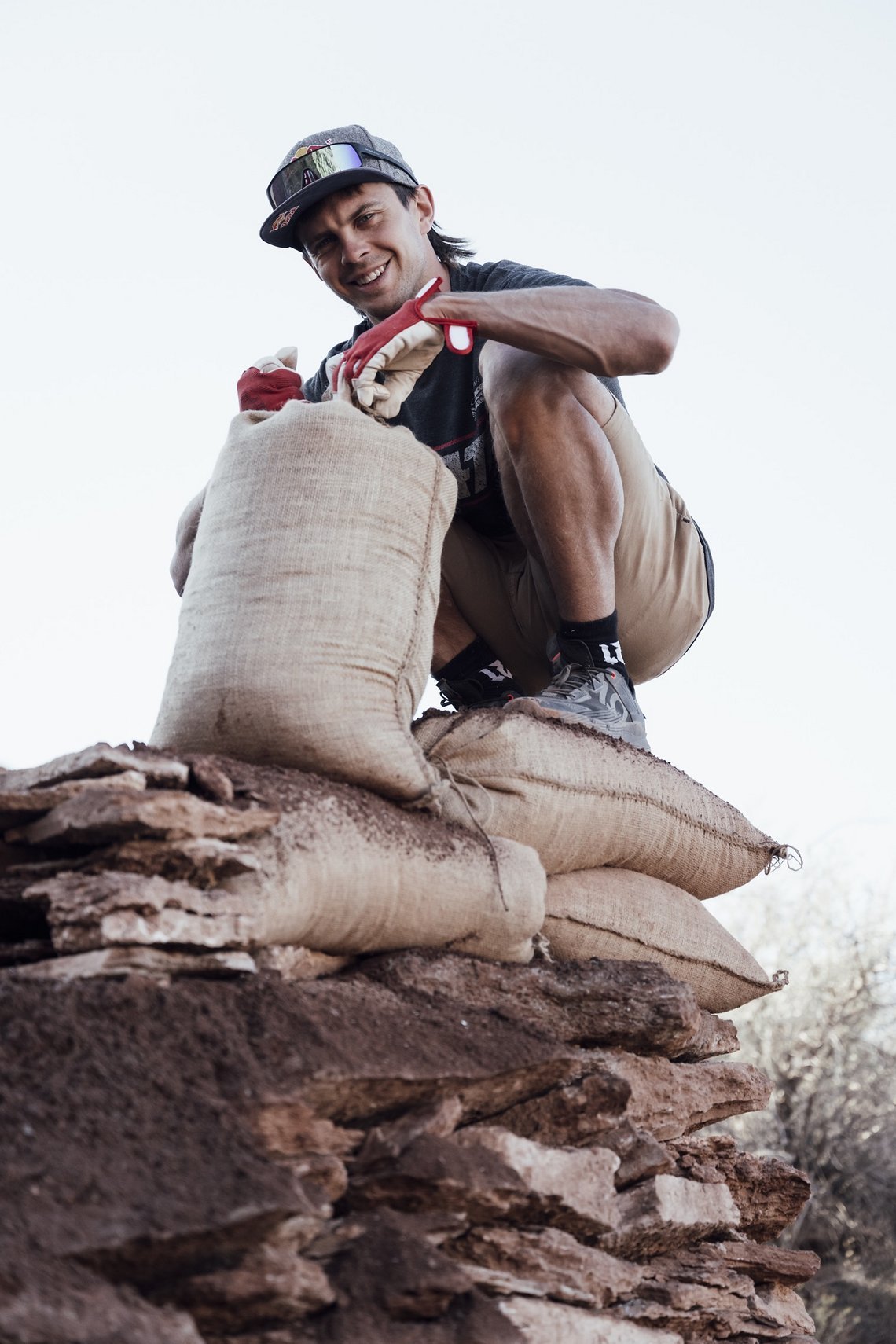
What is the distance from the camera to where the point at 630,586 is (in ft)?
9.36

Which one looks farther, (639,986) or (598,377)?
(598,377)

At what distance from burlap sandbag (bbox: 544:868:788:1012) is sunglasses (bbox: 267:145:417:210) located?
1516 millimetres

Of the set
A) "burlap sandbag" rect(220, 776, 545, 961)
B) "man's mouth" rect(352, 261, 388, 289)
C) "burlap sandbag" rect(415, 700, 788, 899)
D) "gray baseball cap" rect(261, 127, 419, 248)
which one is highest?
"gray baseball cap" rect(261, 127, 419, 248)

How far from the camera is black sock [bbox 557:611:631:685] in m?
2.58

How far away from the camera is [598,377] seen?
2744 millimetres

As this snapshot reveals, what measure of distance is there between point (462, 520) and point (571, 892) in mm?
996

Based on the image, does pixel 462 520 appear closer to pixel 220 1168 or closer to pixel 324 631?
pixel 324 631

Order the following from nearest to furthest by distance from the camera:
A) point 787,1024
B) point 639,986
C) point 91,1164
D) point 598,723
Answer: point 91,1164 < point 639,986 < point 598,723 < point 787,1024

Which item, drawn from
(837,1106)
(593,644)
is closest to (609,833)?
(593,644)

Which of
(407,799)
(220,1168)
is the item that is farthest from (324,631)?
(220,1168)

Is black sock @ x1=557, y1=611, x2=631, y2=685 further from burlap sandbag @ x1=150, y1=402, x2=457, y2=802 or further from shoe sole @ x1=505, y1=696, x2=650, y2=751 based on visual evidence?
burlap sandbag @ x1=150, y1=402, x2=457, y2=802

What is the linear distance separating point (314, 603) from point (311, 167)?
1.18 metres

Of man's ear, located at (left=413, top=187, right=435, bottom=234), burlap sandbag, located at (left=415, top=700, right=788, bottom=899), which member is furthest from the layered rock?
man's ear, located at (left=413, top=187, right=435, bottom=234)

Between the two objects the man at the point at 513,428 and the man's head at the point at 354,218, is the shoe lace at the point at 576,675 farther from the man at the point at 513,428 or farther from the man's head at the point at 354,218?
the man's head at the point at 354,218
